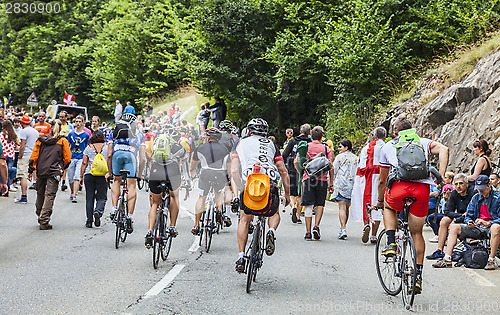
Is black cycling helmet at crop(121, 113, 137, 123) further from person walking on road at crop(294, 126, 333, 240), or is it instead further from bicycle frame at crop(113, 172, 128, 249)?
person walking on road at crop(294, 126, 333, 240)

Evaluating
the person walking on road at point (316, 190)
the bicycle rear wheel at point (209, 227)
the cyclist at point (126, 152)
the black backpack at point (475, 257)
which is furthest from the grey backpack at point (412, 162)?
the cyclist at point (126, 152)

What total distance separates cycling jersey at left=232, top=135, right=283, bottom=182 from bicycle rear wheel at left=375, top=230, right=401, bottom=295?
155 cm

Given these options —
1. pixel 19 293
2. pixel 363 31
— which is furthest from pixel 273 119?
pixel 19 293

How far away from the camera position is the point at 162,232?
866 centimetres

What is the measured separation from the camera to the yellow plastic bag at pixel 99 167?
12.0 metres

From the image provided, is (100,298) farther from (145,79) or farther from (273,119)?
(145,79)

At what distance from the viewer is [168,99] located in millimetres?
45375

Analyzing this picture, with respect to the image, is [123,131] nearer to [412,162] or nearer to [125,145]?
[125,145]

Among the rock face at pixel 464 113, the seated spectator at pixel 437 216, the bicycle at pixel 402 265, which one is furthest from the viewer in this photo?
the rock face at pixel 464 113

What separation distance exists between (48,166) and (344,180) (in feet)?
19.1

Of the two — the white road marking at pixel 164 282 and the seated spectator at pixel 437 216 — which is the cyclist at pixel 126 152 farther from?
the seated spectator at pixel 437 216

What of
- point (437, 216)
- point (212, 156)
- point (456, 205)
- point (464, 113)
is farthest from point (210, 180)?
point (464, 113)

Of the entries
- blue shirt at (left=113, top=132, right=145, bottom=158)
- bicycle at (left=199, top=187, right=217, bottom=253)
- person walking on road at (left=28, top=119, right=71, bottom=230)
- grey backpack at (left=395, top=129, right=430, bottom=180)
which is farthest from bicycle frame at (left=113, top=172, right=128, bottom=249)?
grey backpack at (left=395, top=129, right=430, bottom=180)

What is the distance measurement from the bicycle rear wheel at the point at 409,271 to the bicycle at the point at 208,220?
3.95 metres
